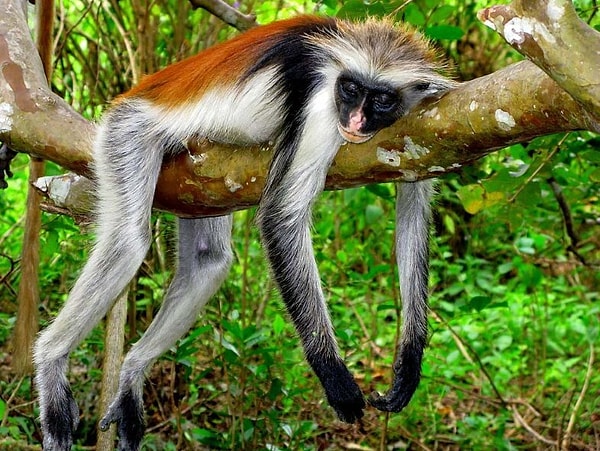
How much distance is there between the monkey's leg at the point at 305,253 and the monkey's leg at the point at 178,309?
1082 mm

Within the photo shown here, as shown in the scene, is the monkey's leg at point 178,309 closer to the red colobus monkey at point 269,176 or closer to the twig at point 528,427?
the red colobus monkey at point 269,176

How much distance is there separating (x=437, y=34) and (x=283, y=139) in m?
1.18

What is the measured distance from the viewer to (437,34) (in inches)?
176

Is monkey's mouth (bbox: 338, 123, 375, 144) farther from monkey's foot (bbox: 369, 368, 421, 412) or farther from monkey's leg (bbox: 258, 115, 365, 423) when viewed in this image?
monkey's foot (bbox: 369, 368, 421, 412)

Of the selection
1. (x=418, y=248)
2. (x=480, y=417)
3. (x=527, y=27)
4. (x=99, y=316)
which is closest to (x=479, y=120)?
(x=527, y=27)

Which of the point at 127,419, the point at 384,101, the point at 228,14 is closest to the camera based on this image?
the point at 384,101

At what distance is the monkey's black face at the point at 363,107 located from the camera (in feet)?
11.7

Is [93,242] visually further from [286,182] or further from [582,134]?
[582,134]

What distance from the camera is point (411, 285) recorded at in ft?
14.2

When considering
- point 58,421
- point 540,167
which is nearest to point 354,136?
point 540,167

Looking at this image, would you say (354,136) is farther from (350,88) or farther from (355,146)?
(350,88)

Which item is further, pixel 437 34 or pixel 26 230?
pixel 26 230

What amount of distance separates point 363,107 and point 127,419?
2.34 meters

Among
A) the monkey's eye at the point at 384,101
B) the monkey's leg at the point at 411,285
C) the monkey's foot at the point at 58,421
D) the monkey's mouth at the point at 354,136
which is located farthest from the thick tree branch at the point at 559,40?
the monkey's foot at the point at 58,421
